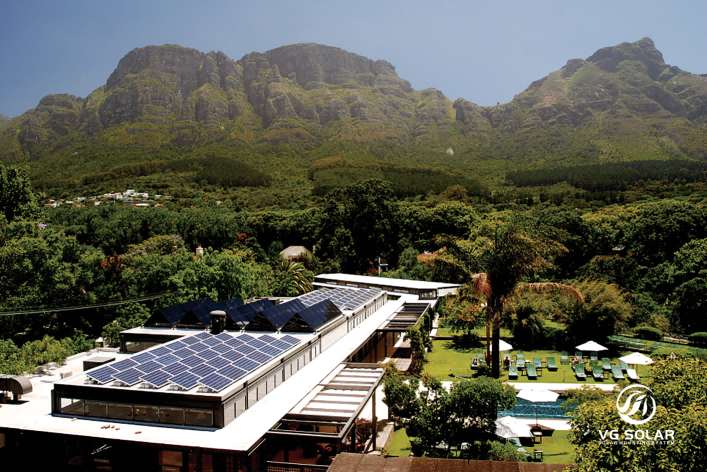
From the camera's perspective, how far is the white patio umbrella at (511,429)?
52.0 feet

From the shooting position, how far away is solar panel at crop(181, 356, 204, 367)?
1711cm

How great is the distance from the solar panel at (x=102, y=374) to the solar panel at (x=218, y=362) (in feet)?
10.2

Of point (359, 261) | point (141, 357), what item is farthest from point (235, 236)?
point (141, 357)

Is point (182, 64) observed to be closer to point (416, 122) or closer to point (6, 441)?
point (416, 122)

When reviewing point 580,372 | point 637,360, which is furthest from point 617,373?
point 580,372

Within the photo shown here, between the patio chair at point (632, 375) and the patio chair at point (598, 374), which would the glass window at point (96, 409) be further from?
the patio chair at point (632, 375)

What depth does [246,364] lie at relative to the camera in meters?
17.8

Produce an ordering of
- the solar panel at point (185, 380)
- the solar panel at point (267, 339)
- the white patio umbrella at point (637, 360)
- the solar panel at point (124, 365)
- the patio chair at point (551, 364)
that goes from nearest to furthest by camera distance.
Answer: the solar panel at point (185, 380), the solar panel at point (124, 365), the solar panel at point (267, 339), the white patio umbrella at point (637, 360), the patio chair at point (551, 364)

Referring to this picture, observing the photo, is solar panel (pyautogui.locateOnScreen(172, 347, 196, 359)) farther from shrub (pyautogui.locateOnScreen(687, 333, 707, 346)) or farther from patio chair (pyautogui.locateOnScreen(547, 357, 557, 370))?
shrub (pyautogui.locateOnScreen(687, 333, 707, 346))

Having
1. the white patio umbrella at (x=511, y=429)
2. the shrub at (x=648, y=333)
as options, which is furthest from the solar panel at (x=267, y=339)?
the shrub at (x=648, y=333)

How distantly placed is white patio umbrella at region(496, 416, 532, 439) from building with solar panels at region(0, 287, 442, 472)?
434cm

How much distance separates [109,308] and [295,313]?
65.7ft

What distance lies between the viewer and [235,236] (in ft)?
205

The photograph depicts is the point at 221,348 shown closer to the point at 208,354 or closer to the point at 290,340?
the point at 208,354
